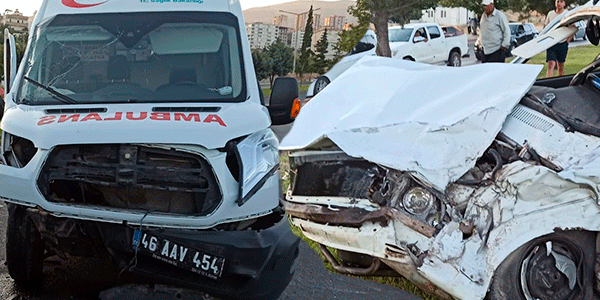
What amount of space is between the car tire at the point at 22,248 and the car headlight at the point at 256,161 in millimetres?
1514

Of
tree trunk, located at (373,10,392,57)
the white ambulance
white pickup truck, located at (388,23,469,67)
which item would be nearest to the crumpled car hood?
the white ambulance

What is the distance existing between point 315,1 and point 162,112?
19.5ft

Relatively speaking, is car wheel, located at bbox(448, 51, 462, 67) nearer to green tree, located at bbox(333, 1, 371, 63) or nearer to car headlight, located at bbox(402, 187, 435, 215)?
green tree, located at bbox(333, 1, 371, 63)

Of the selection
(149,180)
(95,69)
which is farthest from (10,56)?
(149,180)

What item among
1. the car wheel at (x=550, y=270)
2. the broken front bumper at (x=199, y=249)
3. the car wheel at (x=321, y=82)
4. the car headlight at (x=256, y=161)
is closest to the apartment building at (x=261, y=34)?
the car headlight at (x=256, y=161)

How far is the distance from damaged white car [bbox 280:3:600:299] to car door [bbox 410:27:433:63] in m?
18.4

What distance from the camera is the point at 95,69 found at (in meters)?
5.39

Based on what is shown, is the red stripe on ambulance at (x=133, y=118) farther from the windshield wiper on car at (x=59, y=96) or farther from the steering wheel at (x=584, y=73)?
the steering wheel at (x=584, y=73)

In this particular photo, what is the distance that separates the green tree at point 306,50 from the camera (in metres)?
9.25

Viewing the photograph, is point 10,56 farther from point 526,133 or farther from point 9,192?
point 526,133

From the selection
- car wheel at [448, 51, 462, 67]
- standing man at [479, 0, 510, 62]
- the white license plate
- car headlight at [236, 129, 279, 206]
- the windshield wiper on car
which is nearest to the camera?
the white license plate

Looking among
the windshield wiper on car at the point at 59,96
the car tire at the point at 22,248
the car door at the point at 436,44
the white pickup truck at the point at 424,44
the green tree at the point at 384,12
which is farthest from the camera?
the car door at the point at 436,44

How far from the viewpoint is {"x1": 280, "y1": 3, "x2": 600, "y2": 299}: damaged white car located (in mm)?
3928

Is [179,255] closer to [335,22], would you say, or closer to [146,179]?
[146,179]
